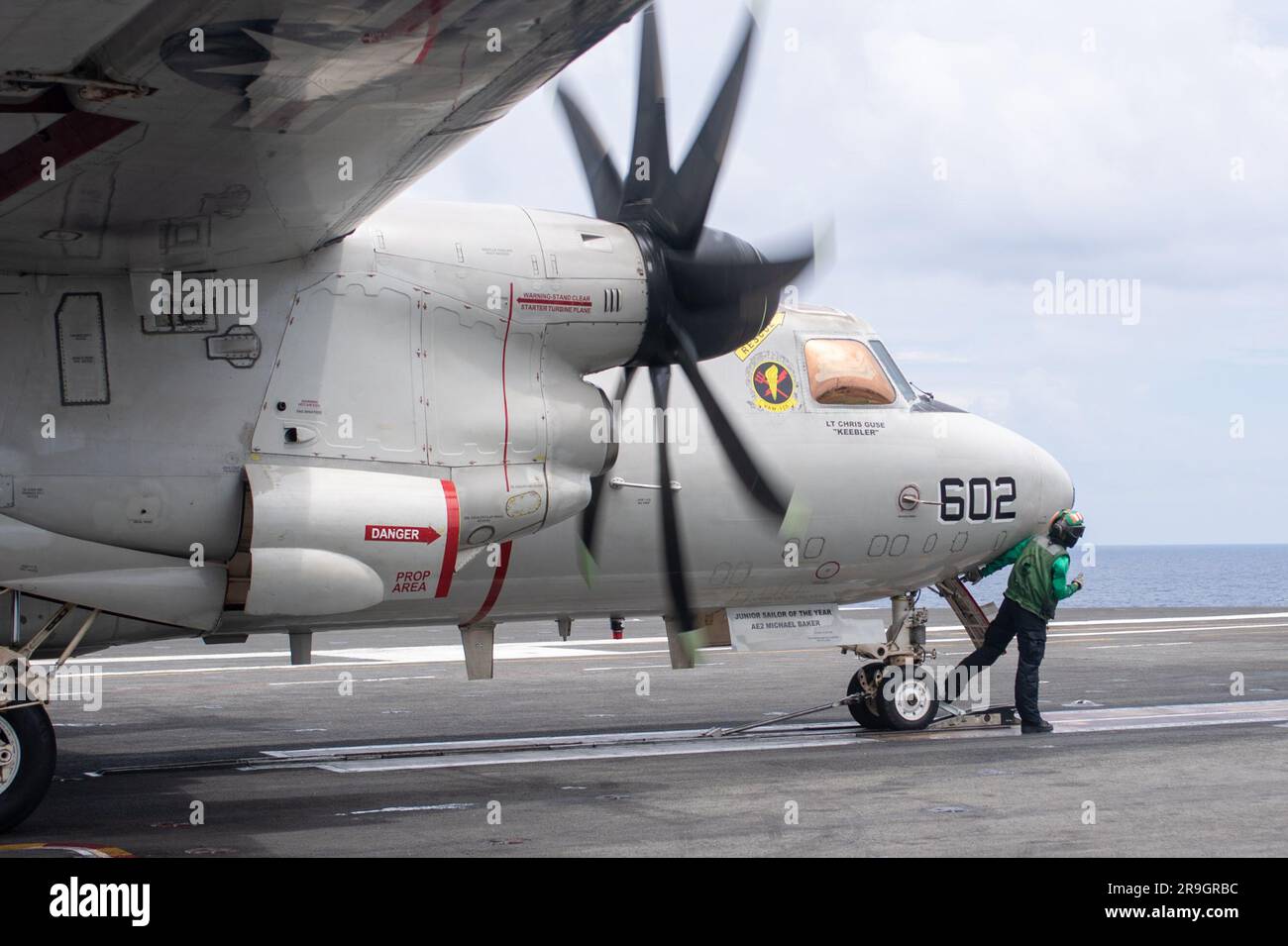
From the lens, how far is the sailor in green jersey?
1495 centimetres

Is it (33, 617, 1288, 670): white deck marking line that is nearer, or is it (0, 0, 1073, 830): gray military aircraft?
(0, 0, 1073, 830): gray military aircraft

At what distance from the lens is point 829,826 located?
1033cm

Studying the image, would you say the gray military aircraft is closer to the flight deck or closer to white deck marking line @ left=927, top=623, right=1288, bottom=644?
the flight deck

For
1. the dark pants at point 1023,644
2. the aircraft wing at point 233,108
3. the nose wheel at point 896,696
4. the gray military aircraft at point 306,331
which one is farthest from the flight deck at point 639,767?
the aircraft wing at point 233,108

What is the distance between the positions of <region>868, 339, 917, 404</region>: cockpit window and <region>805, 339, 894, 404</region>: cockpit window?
0.39ft

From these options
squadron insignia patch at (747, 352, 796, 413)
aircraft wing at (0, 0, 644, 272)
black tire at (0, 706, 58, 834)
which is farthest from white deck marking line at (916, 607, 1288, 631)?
aircraft wing at (0, 0, 644, 272)

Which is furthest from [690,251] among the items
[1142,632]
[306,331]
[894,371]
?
[1142,632]

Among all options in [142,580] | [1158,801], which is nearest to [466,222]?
[142,580]

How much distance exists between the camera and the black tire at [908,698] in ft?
50.0

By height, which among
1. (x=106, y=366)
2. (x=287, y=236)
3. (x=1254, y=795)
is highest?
(x=287, y=236)

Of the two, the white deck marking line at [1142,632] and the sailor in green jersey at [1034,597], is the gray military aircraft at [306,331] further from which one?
the white deck marking line at [1142,632]

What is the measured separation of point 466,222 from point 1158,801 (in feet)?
22.7

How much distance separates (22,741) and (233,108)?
4971mm
